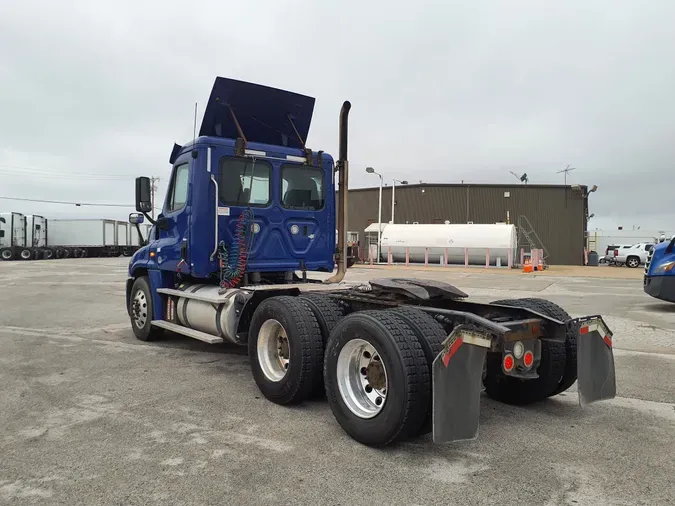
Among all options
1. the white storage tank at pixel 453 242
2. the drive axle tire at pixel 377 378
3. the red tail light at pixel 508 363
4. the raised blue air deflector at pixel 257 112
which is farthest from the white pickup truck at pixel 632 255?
the drive axle tire at pixel 377 378

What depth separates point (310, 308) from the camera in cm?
505

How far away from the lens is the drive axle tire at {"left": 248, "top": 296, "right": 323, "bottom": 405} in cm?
477

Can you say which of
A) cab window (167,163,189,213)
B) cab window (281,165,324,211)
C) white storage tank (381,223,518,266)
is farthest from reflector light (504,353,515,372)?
white storage tank (381,223,518,266)

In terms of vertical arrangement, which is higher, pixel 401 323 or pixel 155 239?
pixel 155 239

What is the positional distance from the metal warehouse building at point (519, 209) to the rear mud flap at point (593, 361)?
1498 inches

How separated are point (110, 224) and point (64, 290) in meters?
37.8

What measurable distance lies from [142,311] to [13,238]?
4177cm

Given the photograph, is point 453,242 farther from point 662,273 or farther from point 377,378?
point 377,378

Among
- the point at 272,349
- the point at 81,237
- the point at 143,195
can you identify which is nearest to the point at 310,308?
the point at 272,349

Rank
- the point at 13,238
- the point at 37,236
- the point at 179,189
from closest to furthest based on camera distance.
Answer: the point at 179,189 < the point at 13,238 < the point at 37,236

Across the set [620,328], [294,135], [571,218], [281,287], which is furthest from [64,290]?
[571,218]

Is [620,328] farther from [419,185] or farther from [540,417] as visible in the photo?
[419,185]

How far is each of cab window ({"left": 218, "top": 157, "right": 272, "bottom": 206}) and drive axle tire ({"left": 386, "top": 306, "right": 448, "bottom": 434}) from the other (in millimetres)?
3237

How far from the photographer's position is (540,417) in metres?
4.76
